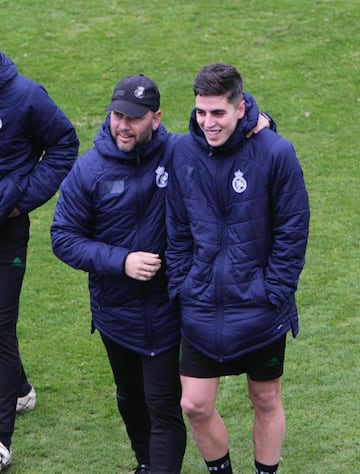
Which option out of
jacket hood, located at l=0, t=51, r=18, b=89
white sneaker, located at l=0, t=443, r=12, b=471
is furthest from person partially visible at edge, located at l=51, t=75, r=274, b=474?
white sneaker, located at l=0, t=443, r=12, b=471

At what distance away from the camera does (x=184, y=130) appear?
11.4m

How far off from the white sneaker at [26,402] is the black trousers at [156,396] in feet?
3.55

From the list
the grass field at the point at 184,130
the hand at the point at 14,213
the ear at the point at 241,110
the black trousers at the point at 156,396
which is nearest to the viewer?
the ear at the point at 241,110

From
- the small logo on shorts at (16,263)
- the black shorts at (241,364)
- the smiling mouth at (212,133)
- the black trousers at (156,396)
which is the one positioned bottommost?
the black trousers at (156,396)

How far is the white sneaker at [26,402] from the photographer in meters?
6.79

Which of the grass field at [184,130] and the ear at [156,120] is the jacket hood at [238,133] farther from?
the grass field at [184,130]

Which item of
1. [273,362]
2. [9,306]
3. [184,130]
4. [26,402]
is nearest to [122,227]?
[273,362]

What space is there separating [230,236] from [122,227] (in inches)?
22.5

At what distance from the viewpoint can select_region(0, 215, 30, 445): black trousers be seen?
6086mm

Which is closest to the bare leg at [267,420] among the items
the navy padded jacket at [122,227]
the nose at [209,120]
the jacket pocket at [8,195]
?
the navy padded jacket at [122,227]

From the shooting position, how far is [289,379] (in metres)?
6.93

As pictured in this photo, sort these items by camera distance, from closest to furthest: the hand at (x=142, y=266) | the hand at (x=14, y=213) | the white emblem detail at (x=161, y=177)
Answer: the hand at (x=142, y=266)
the white emblem detail at (x=161, y=177)
the hand at (x=14, y=213)

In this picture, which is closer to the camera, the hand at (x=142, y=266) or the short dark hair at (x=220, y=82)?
the short dark hair at (x=220, y=82)

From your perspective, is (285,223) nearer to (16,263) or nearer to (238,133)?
(238,133)
